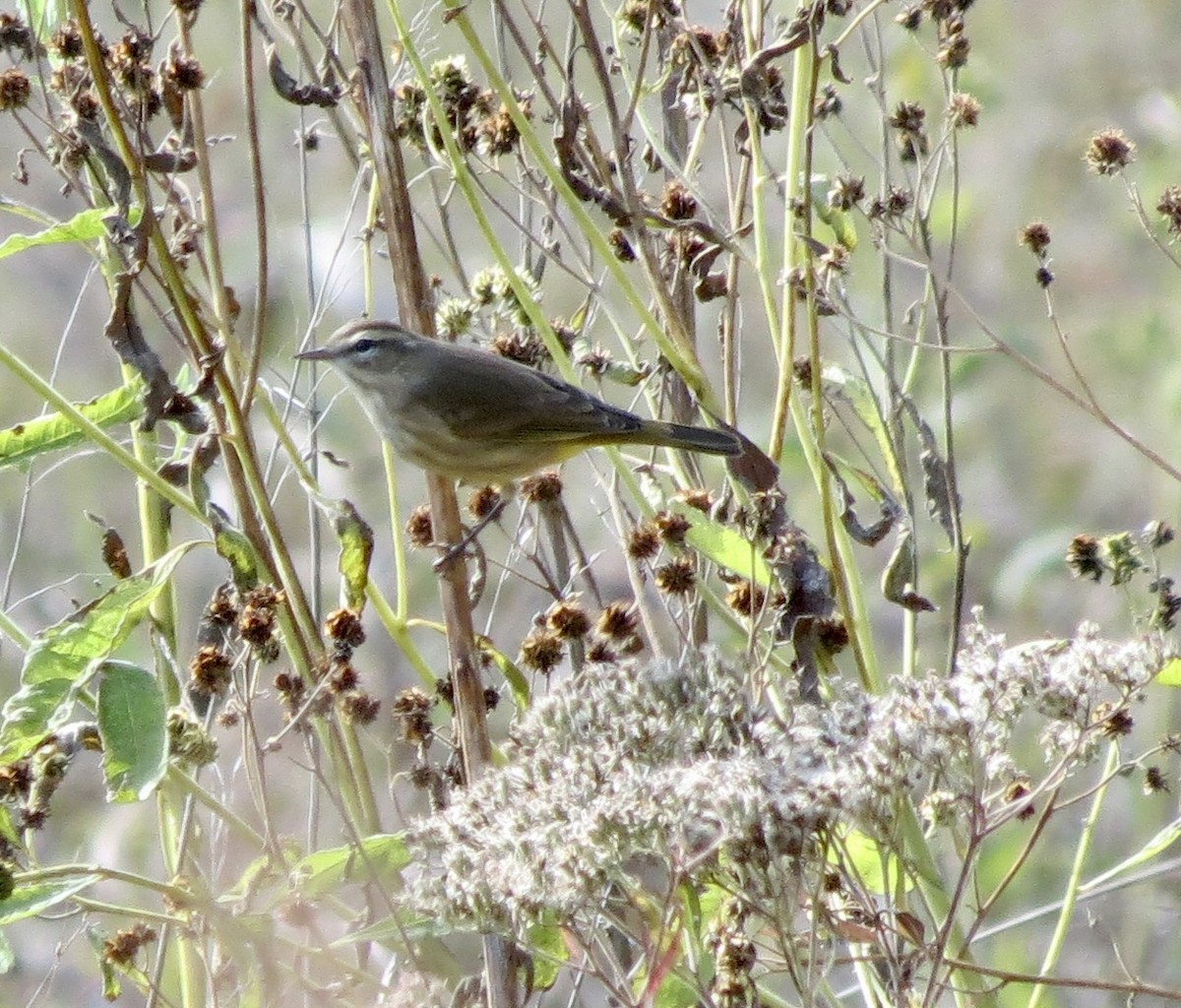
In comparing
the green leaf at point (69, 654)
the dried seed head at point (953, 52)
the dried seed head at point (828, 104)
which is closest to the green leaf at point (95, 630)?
the green leaf at point (69, 654)

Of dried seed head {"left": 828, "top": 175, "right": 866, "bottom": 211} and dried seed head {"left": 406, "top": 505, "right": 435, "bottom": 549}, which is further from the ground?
dried seed head {"left": 828, "top": 175, "right": 866, "bottom": 211}

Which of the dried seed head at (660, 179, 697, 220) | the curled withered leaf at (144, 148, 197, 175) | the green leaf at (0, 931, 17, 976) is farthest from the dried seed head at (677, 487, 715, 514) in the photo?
the green leaf at (0, 931, 17, 976)

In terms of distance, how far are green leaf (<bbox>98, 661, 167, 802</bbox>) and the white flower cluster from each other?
1.23ft

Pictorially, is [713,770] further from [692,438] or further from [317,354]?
[317,354]

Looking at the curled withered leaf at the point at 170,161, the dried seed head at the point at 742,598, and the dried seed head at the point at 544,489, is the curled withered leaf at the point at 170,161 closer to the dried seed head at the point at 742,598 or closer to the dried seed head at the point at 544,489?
the dried seed head at the point at 544,489

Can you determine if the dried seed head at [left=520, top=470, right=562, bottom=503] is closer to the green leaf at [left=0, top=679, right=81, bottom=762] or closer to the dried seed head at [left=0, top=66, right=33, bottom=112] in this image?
the green leaf at [left=0, top=679, right=81, bottom=762]

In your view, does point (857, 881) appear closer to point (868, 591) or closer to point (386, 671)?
point (386, 671)

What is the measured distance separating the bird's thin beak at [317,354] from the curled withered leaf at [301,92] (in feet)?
1.74

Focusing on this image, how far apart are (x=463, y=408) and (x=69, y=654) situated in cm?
191

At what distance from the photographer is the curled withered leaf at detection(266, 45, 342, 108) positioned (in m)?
2.51

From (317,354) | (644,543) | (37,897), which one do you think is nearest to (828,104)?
(644,543)

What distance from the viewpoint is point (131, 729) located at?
6.99ft

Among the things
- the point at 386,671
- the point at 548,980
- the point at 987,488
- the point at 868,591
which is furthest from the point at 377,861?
the point at 987,488

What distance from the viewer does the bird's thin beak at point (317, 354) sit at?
9.80ft
